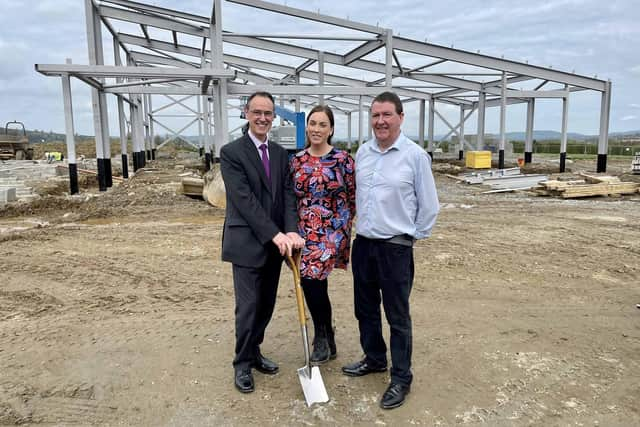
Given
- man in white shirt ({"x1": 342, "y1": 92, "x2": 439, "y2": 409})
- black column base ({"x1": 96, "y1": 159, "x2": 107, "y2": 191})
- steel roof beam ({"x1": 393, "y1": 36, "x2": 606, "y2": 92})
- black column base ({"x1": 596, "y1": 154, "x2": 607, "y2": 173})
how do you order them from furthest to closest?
black column base ({"x1": 596, "y1": 154, "x2": 607, "y2": 173}) → steel roof beam ({"x1": 393, "y1": 36, "x2": 606, "y2": 92}) → black column base ({"x1": 96, "y1": 159, "x2": 107, "y2": 191}) → man in white shirt ({"x1": 342, "y1": 92, "x2": 439, "y2": 409})

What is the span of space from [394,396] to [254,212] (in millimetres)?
1355

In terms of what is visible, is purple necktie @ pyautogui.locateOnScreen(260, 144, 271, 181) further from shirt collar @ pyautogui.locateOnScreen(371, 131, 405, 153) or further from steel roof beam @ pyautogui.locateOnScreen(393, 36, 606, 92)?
steel roof beam @ pyautogui.locateOnScreen(393, 36, 606, 92)

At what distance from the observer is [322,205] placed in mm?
2869

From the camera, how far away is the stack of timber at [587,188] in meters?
12.0

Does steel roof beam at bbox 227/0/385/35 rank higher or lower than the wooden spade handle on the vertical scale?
higher

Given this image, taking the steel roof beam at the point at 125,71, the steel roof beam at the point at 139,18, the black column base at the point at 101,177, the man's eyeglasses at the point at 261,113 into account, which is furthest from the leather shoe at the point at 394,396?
the steel roof beam at the point at 139,18

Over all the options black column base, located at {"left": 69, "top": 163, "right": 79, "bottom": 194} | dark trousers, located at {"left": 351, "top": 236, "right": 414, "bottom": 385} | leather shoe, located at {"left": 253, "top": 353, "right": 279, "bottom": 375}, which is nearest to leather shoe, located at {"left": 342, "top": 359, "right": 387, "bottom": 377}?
dark trousers, located at {"left": 351, "top": 236, "right": 414, "bottom": 385}

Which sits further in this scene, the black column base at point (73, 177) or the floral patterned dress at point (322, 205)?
the black column base at point (73, 177)

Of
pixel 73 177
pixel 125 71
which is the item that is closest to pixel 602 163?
pixel 125 71

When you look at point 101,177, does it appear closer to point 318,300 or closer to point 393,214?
point 318,300

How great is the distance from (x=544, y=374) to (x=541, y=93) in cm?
2013

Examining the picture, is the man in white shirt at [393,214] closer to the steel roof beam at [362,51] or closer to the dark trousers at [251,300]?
the dark trousers at [251,300]

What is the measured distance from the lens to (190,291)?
4.89 meters

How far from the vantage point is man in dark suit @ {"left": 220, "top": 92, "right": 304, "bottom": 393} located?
2.79 meters
